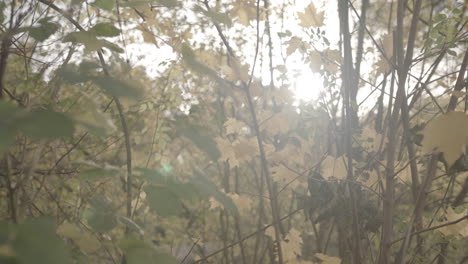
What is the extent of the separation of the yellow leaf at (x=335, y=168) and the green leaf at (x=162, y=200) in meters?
0.83

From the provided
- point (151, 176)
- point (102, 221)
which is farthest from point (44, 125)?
point (102, 221)

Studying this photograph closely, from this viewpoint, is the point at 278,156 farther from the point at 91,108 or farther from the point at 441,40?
the point at 91,108

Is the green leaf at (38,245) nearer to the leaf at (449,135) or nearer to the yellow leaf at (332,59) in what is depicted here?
the leaf at (449,135)

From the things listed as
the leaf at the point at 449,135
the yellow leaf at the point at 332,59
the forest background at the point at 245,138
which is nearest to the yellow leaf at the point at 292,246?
the forest background at the point at 245,138

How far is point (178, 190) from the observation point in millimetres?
564

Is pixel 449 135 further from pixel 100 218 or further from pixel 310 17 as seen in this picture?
pixel 310 17

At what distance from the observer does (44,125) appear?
0.37 meters

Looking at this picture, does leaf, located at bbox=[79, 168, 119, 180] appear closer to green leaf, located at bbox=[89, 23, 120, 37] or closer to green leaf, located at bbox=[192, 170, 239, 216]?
green leaf, located at bbox=[192, 170, 239, 216]

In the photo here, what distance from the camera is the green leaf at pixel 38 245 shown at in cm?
36

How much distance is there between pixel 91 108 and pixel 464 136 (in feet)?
2.23

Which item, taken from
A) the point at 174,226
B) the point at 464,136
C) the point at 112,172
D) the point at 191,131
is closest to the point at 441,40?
the point at 464,136

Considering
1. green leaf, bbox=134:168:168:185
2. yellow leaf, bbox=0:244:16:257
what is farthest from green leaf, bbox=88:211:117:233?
yellow leaf, bbox=0:244:16:257

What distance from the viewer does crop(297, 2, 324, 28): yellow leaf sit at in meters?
1.44

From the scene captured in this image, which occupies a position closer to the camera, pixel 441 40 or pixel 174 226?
pixel 441 40
